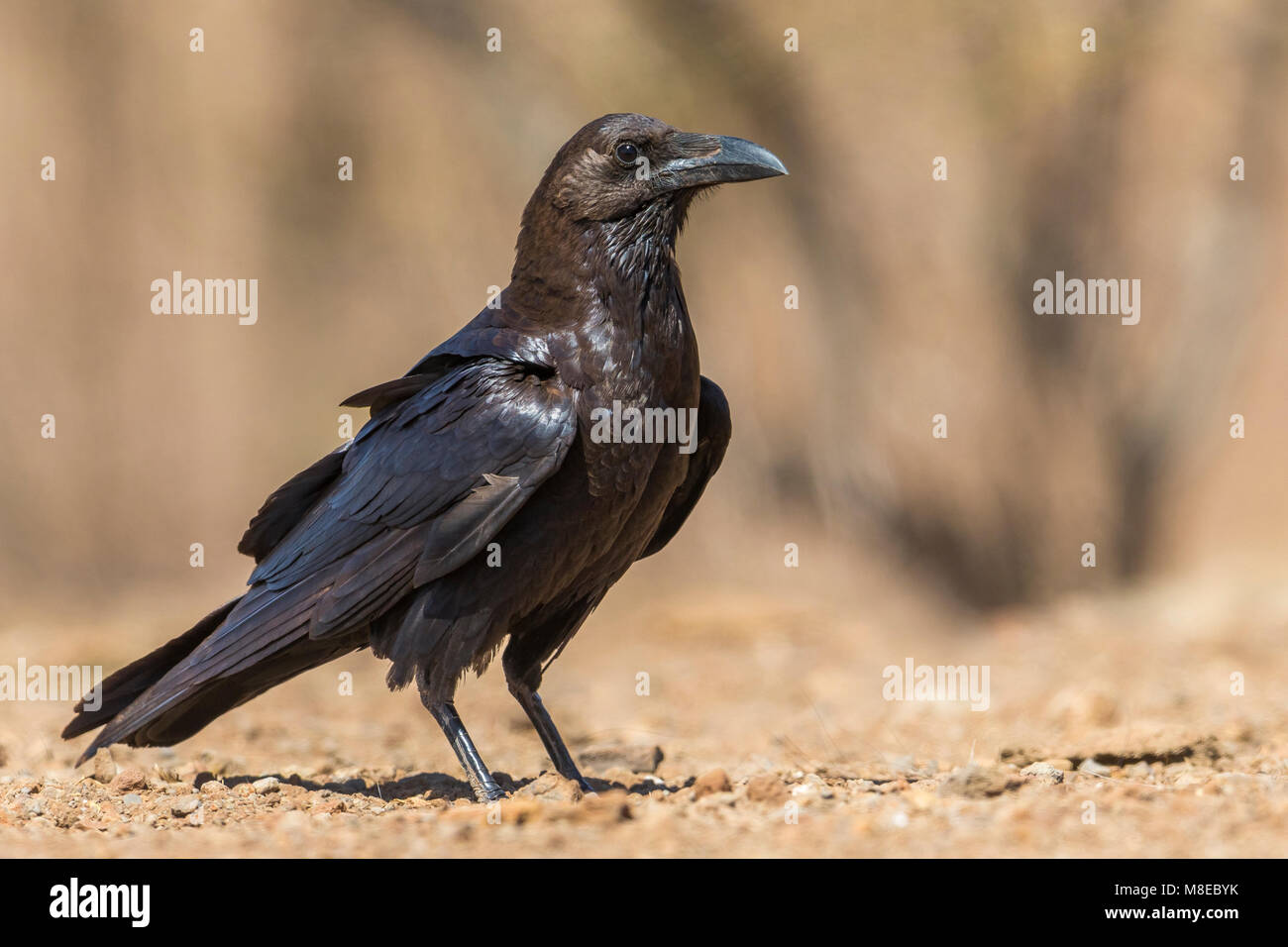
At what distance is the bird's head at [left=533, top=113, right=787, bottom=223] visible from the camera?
5039 millimetres

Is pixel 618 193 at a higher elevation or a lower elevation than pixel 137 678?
higher

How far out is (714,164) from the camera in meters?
5.07

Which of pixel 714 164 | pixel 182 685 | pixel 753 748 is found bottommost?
pixel 753 748

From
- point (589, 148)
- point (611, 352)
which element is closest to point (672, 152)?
point (589, 148)

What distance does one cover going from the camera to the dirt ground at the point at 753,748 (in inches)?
148

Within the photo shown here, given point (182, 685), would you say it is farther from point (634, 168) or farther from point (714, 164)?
point (714, 164)

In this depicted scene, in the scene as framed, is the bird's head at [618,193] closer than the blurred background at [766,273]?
Yes

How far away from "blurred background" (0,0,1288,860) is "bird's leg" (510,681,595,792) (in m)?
4.27

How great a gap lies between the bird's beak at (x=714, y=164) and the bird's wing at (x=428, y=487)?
1003mm

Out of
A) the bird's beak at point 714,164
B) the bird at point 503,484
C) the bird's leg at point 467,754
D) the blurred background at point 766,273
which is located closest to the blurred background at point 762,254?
the blurred background at point 766,273

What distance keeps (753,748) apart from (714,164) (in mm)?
3114

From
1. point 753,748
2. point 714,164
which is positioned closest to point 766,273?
point 753,748

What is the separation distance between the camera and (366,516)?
486cm

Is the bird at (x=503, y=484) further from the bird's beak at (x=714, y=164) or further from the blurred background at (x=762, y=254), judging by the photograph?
the blurred background at (x=762, y=254)
